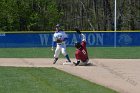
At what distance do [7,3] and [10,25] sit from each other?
253 centimetres

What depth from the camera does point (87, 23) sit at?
61.6m

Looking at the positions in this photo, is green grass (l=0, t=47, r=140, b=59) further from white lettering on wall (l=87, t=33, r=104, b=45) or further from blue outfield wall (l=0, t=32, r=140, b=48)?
white lettering on wall (l=87, t=33, r=104, b=45)

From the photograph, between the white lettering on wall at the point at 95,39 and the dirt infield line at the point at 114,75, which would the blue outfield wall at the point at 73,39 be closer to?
the white lettering on wall at the point at 95,39

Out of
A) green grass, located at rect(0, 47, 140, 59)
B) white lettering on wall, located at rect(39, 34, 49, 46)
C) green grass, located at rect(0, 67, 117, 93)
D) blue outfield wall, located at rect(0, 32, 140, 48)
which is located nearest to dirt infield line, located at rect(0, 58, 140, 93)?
green grass, located at rect(0, 67, 117, 93)

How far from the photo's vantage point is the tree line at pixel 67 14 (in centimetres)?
5216

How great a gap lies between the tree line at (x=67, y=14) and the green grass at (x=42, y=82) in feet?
114

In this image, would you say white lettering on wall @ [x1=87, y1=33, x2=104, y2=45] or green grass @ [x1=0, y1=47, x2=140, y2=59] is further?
white lettering on wall @ [x1=87, y1=33, x2=104, y2=45]

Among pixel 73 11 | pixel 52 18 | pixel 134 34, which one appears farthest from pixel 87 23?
pixel 134 34

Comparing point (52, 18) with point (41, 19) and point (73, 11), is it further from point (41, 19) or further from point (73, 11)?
point (73, 11)

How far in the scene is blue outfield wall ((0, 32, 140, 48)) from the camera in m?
38.6

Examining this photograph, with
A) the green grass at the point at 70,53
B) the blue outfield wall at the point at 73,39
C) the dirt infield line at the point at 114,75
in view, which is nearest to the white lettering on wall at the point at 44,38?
the blue outfield wall at the point at 73,39

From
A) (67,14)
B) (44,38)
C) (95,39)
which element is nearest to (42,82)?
(44,38)

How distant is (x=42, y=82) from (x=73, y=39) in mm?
25520

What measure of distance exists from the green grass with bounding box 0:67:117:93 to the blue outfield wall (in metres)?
20.8
